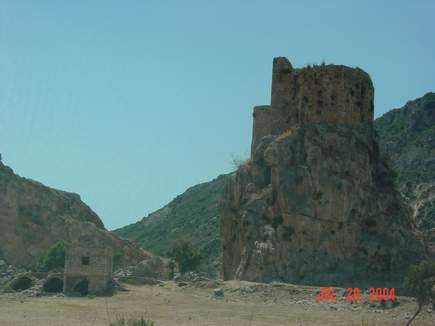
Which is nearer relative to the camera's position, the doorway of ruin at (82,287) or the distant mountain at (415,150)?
the doorway of ruin at (82,287)

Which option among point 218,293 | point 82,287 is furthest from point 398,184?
point 82,287

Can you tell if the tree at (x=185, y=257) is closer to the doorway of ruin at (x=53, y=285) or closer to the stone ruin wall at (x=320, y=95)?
the doorway of ruin at (x=53, y=285)

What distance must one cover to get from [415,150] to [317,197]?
43.7 metres

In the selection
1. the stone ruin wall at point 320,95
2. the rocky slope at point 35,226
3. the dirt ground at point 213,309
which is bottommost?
the dirt ground at point 213,309

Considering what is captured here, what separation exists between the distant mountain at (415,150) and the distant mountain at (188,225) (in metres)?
24.8

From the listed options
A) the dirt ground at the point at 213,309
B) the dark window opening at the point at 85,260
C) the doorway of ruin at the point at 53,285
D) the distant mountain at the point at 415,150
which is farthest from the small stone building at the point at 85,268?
the distant mountain at the point at 415,150

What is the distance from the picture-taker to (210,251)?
98500 mm

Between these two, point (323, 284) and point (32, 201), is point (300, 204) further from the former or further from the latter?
point (32, 201)

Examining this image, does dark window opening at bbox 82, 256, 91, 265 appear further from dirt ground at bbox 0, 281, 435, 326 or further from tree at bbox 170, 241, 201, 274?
tree at bbox 170, 241, 201, 274

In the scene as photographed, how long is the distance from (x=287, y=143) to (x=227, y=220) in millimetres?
8300

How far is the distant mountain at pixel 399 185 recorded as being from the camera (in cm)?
8062
